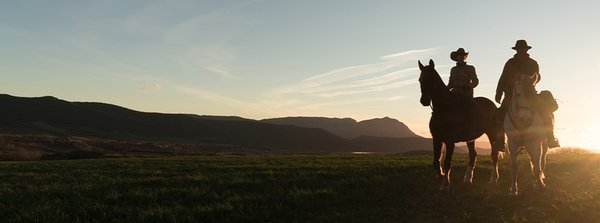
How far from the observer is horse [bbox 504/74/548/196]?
37.2 feet

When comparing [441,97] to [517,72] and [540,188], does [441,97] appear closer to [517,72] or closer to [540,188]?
[517,72]

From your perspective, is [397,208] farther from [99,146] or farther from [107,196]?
[99,146]

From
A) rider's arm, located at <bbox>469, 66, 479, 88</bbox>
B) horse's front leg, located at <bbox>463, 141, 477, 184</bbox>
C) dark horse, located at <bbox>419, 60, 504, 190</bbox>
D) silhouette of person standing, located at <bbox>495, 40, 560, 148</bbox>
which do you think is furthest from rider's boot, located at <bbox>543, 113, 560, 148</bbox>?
horse's front leg, located at <bbox>463, 141, 477, 184</bbox>

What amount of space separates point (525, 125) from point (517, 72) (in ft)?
4.88

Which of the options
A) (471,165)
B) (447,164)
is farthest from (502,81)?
(471,165)

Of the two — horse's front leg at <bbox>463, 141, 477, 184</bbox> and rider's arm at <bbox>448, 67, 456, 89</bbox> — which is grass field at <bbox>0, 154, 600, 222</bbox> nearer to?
horse's front leg at <bbox>463, 141, 477, 184</bbox>

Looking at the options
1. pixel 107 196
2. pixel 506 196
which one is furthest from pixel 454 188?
pixel 107 196

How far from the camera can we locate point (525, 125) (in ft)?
37.5

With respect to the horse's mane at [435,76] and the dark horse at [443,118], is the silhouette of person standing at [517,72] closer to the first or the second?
the dark horse at [443,118]

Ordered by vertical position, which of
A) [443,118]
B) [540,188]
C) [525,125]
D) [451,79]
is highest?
[451,79]

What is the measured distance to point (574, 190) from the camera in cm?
1227

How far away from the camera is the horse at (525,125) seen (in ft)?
37.2

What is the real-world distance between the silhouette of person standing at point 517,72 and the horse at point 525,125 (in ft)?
1.15

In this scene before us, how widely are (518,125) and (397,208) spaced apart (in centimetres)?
383
